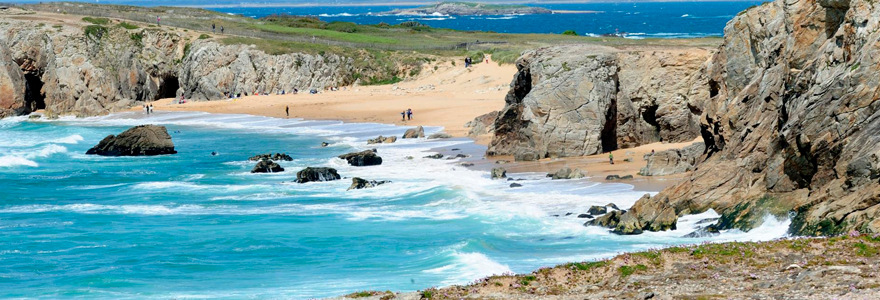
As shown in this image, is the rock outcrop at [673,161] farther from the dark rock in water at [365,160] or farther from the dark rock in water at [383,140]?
the dark rock in water at [383,140]

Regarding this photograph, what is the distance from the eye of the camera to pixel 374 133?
49.9 metres

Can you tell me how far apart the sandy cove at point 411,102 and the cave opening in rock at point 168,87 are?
2.01 metres

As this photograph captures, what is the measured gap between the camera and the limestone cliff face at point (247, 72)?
2724 inches

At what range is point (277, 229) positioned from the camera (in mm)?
26719

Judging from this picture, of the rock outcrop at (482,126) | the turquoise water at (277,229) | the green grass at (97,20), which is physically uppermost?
the green grass at (97,20)

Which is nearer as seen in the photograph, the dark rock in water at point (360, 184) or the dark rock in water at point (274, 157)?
the dark rock in water at point (360, 184)

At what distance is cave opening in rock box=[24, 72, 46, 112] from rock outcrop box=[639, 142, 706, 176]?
157 ft

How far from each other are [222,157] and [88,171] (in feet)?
17.7

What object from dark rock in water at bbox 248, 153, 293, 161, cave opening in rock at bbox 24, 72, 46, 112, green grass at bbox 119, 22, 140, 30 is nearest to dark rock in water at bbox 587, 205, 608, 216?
dark rock in water at bbox 248, 153, 293, 161

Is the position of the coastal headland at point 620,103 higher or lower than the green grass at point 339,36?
lower

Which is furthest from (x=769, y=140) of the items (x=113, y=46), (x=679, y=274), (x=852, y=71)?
(x=113, y=46)

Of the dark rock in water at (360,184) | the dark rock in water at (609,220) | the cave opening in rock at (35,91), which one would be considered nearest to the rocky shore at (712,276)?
the dark rock in water at (609,220)

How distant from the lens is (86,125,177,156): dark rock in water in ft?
149

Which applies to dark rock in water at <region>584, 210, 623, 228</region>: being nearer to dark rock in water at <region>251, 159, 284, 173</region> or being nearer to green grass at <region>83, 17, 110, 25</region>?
dark rock in water at <region>251, 159, 284, 173</region>
